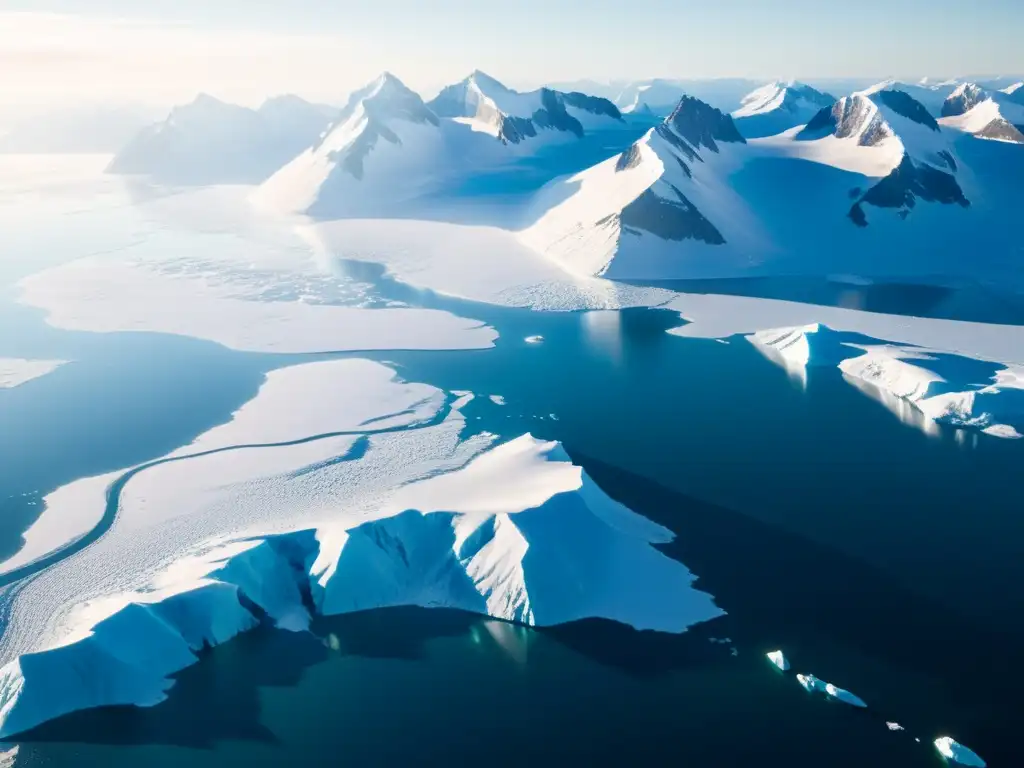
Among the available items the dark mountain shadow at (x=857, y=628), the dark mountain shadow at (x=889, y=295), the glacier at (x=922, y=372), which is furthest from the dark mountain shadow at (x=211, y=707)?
the dark mountain shadow at (x=889, y=295)

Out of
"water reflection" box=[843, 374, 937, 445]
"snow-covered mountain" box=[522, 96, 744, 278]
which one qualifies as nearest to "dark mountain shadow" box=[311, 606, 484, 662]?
"water reflection" box=[843, 374, 937, 445]

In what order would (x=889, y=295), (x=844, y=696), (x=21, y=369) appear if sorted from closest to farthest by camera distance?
(x=844, y=696) → (x=21, y=369) → (x=889, y=295)

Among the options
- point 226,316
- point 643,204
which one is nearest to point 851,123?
point 643,204

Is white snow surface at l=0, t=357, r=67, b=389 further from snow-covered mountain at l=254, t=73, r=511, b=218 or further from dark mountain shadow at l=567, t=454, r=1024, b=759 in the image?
snow-covered mountain at l=254, t=73, r=511, b=218

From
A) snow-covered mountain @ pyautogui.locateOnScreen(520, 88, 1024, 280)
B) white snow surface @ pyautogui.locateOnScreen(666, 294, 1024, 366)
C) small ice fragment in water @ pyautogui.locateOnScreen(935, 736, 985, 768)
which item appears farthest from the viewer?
snow-covered mountain @ pyautogui.locateOnScreen(520, 88, 1024, 280)

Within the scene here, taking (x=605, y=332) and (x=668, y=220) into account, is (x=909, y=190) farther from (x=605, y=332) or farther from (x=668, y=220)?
(x=605, y=332)

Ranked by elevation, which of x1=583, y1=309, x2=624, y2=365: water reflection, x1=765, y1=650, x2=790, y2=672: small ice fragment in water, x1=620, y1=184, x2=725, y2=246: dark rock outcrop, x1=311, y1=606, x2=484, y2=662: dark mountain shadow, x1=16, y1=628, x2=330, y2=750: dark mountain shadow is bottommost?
x1=16, y1=628, x2=330, y2=750: dark mountain shadow

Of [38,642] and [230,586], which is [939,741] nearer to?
[230,586]
